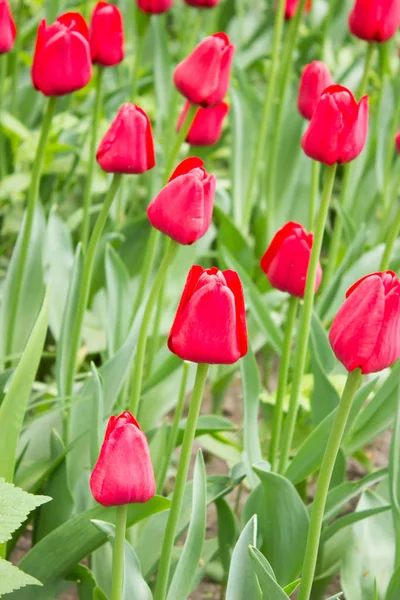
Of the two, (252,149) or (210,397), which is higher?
(252,149)

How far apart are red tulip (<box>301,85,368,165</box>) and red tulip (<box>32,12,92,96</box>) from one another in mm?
421

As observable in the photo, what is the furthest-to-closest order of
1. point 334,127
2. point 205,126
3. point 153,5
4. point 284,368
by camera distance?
point 153,5 → point 205,126 → point 284,368 → point 334,127

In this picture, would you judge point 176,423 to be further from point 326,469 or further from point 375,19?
point 375,19

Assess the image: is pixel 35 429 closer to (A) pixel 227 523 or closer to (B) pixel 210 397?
(A) pixel 227 523

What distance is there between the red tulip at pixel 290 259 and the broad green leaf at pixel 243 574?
0.41 m

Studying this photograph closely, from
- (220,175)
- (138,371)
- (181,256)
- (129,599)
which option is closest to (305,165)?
(220,175)

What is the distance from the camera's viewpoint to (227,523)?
1.61 m

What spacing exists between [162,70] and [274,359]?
884 millimetres

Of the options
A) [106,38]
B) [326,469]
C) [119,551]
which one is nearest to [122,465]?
[119,551]

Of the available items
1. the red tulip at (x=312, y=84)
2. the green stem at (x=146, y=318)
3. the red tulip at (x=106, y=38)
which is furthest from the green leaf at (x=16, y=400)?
the red tulip at (x=312, y=84)

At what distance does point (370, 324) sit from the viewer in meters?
1.01

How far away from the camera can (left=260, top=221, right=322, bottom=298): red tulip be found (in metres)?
1.43

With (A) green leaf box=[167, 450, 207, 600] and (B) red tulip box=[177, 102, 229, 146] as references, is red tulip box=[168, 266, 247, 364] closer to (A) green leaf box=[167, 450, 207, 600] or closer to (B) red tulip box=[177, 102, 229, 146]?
(A) green leaf box=[167, 450, 207, 600]

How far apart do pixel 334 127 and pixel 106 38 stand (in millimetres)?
578
